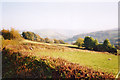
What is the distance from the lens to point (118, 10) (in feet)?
8.27

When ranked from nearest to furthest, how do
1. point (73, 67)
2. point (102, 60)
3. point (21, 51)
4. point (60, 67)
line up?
point (102, 60)
point (73, 67)
point (60, 67)
point (21, 51)

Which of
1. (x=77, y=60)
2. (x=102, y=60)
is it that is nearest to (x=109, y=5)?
(x=102, y=60)

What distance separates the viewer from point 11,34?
4891mm

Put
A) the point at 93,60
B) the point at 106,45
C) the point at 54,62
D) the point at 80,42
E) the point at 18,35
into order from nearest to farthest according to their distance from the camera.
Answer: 1. the point at 93,60
2. the point at 54,62
3. the point at 106,45
4. the point at 80,42
5. the point at 18,35

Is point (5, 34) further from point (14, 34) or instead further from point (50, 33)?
point (50, 33)

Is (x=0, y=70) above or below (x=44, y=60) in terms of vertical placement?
below

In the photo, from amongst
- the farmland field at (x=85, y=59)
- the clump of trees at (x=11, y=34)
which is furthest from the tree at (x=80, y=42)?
the clump of trees at (x=11, y=34)

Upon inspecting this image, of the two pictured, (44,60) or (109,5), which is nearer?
(109,5)

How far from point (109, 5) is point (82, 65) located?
5.11 feet

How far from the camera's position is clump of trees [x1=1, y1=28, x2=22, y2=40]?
4.79 metres

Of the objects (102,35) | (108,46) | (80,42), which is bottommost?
(108,46)

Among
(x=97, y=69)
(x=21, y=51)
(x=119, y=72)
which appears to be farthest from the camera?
(x=21, y=51)

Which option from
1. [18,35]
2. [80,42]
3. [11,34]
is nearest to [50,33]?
[80,42]

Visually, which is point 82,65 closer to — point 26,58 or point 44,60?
point 44,60
